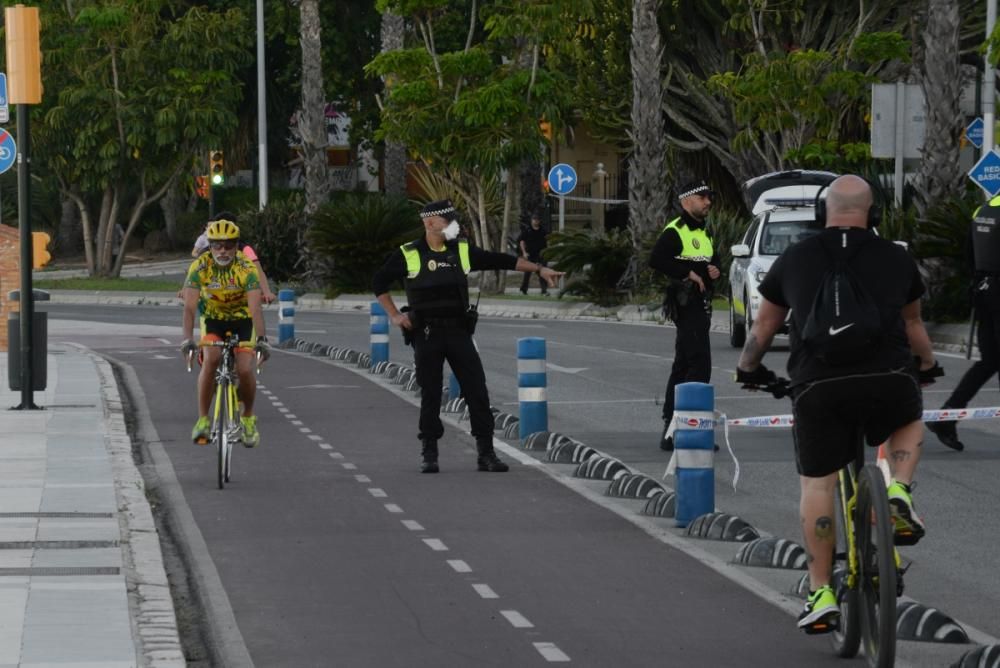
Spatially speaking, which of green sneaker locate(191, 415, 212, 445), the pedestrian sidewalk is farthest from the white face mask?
the pedestrian sidewalk

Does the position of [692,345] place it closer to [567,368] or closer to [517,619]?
[517,619]

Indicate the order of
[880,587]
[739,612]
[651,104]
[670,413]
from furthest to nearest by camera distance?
1. [651,104]
2. [670,413]
3. [739,612]
4. [880,587]

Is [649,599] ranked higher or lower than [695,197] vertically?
lower

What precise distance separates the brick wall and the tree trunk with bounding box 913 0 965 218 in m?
13.0

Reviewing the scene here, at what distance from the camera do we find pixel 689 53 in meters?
46.5

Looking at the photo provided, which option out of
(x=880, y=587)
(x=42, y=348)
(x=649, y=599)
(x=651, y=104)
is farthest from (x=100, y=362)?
(x=880, y=587)

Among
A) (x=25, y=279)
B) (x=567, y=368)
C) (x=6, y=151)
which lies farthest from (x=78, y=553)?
(x=6, y=151)

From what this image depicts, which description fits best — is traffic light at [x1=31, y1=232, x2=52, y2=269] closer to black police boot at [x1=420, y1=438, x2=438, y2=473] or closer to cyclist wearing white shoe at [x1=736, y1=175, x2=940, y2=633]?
black police boot at [x1=420, y1=438, x2=438, y2=473]

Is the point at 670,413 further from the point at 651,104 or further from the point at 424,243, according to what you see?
the point at 651,104

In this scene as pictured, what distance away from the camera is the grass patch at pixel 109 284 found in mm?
50562

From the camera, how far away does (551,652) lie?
8.38 meters

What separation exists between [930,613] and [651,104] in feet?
99.5

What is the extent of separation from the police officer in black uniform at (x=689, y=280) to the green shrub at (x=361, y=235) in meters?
29.4

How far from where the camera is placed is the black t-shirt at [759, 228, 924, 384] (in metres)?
7.66
